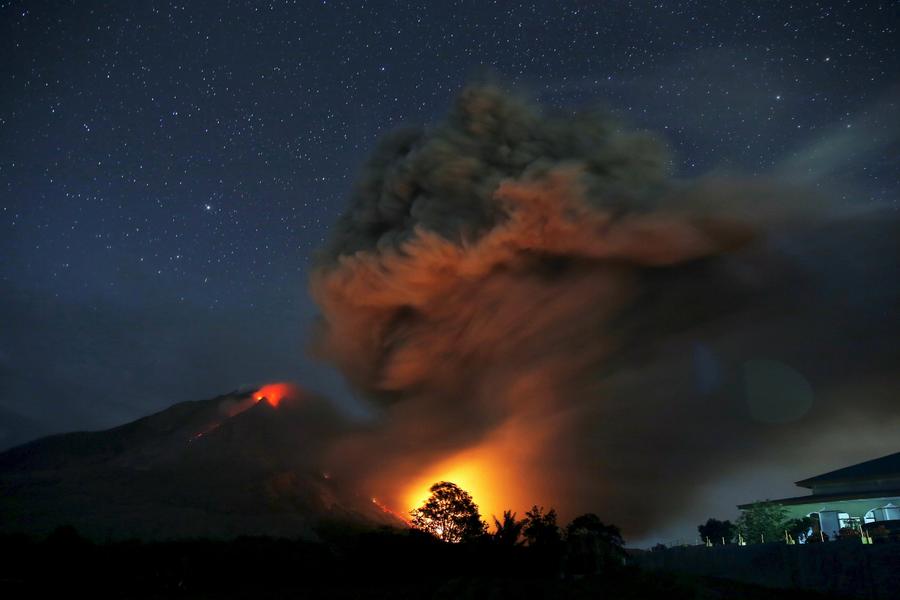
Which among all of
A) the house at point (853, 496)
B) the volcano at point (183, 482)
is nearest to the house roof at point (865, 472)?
the house at point (853, 496)

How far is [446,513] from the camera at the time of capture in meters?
48.6

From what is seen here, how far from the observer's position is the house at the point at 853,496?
30.0 m

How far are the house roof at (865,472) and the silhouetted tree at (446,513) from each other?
22782 mm

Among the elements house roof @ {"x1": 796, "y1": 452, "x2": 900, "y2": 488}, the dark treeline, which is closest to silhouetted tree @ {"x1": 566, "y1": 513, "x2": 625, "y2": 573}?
the dark treeline

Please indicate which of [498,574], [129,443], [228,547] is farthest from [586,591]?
[129,443]

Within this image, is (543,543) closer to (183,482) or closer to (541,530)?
(541,530)

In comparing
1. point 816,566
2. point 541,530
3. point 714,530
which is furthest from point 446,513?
point 714,530

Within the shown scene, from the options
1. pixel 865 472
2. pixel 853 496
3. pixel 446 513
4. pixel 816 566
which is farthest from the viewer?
pixel 446 513

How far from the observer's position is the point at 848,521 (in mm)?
31109

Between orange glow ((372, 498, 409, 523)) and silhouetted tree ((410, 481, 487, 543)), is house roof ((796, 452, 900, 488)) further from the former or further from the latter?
orange glow ((372, 498, 409, 523))

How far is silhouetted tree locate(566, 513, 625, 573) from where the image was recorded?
117 ft

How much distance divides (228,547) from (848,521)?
116ft

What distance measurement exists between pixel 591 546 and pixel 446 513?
14534mm

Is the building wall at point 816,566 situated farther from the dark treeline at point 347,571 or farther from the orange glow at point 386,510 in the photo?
the orange glow at point 386,510
